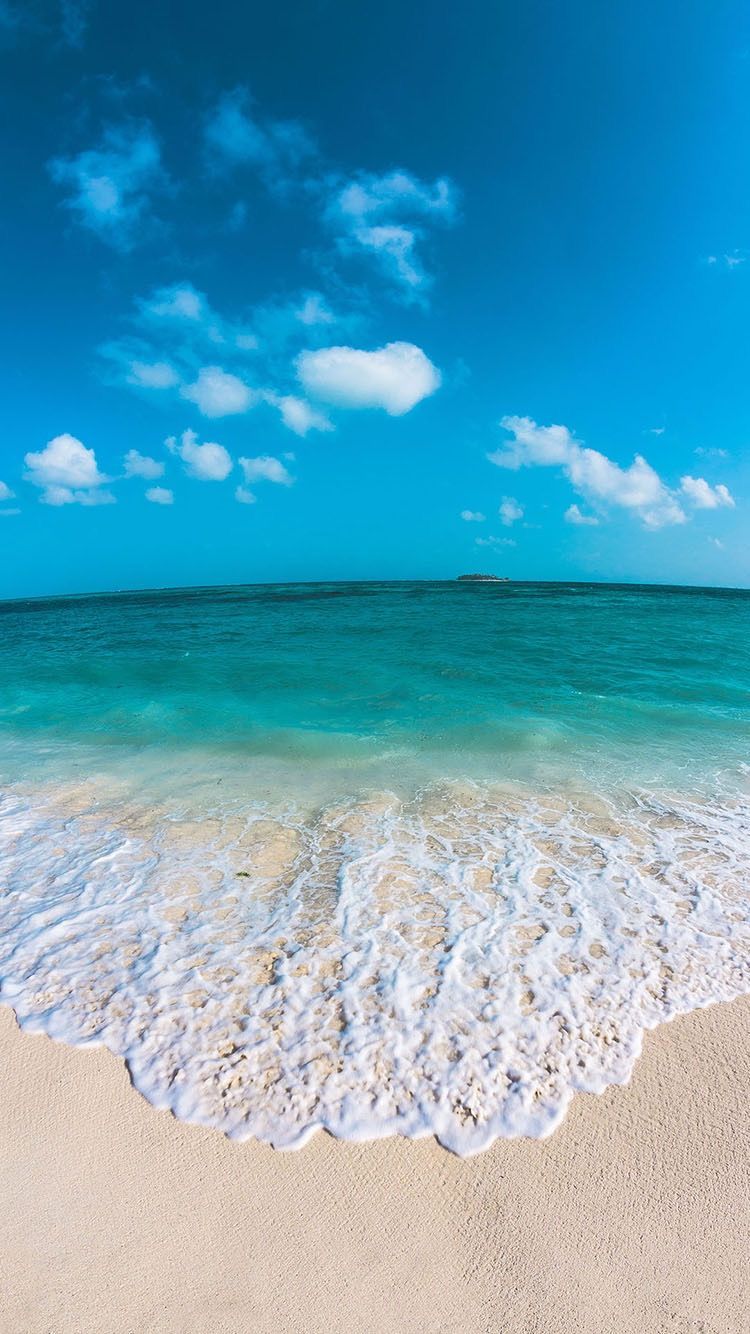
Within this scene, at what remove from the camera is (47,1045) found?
3436 mm

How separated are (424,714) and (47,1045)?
27.4 feet

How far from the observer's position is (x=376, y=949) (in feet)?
14.0

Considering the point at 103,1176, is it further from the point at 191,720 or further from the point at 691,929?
the point at 191,720

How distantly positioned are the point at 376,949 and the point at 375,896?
2.48 ft

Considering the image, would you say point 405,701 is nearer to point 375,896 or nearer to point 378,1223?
point 375,896

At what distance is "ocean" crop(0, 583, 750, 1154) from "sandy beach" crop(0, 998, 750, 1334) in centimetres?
17

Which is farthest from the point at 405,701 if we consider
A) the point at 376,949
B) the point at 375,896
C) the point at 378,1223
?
the point at 378,1223

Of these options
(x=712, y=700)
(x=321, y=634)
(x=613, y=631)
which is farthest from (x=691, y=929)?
(x=613, y=631)

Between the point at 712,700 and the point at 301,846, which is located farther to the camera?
the point at 712,700

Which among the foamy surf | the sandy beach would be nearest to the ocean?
the foamy surf

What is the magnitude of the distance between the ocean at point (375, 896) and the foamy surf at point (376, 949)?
20 mm

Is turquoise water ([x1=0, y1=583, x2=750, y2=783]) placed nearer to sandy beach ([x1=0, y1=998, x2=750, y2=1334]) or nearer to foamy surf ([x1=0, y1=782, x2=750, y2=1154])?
foamy surf ([x1=0, y1=782, x2=750, y2=1154])

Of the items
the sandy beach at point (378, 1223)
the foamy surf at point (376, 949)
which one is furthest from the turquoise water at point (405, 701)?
the sandy beach at point (378, 1223)

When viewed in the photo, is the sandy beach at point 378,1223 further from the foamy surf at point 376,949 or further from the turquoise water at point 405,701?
the turquoise water at point 405,701
